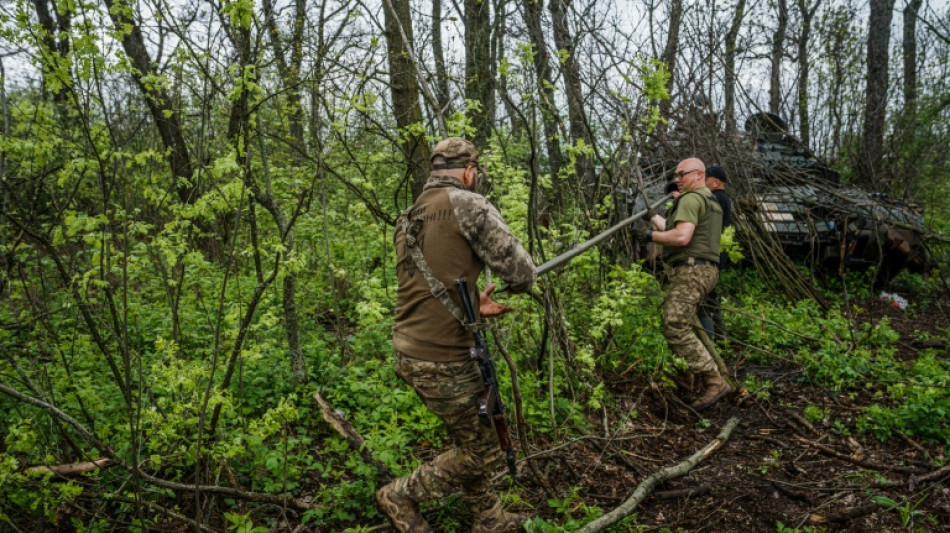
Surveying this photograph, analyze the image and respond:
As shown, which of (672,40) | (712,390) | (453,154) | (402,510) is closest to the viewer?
(453,154)

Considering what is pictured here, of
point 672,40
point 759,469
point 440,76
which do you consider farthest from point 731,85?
point 759,469

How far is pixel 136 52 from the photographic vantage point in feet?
26.8

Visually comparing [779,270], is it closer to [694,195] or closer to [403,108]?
[694,195]

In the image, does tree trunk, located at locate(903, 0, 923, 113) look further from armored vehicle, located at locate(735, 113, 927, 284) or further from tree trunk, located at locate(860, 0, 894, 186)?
armored vehicle, located at locate(735, 113, 927, 284)

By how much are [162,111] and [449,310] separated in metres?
2.61

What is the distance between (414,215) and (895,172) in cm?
1003

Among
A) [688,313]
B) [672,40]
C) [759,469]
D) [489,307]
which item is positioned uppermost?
[672,40]

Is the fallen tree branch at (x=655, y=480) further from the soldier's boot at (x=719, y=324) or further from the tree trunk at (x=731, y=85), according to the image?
the tree trunk at (x=731, y=85)

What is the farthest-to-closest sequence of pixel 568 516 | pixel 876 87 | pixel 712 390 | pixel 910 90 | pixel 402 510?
1. pixel 910 90
2. pixel 876 87
3. pixel 712 390
4. pixel 568 516
5. pixel 402 510

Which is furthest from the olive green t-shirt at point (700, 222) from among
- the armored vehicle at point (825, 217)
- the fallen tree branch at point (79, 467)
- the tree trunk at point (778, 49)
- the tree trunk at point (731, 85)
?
the tree trunk at point (778, 49)

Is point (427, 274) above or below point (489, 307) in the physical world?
above

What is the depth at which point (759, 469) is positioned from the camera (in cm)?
414

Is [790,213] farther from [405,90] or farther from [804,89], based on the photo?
[405,90]

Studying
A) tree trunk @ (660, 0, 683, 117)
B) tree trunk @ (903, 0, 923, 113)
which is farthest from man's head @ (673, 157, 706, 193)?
tree trunk @ (903, 0, 923, 113)
